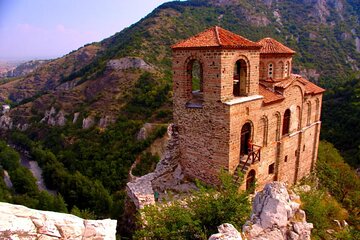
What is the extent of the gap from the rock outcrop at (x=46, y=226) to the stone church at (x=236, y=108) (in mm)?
7566

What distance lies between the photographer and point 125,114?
50.9 metres

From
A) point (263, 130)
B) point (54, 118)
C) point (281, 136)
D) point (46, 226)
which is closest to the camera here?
point (46, 226)

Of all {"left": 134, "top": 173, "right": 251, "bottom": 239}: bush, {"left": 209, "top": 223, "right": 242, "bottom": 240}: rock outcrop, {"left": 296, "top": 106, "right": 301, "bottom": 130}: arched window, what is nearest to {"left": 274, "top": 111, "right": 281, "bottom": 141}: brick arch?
{"left": 296, "top": 106, "right": 301, "bottom": 130}: arched window

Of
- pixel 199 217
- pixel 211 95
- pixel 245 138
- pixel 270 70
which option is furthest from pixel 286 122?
pixel 199 217

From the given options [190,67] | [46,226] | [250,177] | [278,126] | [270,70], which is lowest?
[250,177]

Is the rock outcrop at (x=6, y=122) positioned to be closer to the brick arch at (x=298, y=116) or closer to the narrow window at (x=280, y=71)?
the narrow window at (x=280, y=71)

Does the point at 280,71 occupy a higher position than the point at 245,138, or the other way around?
the point at 280,71

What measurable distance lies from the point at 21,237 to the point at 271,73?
16498 millimetres

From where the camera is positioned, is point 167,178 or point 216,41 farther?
point 167,178

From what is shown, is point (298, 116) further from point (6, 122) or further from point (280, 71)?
point (6, 122)

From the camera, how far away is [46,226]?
6.12 m

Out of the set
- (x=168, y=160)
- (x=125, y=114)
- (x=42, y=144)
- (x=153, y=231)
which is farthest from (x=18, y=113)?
(x=153, y=231)

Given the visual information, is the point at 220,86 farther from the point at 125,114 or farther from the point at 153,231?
the point at 125,114

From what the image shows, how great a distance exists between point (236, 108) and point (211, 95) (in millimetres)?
1324
